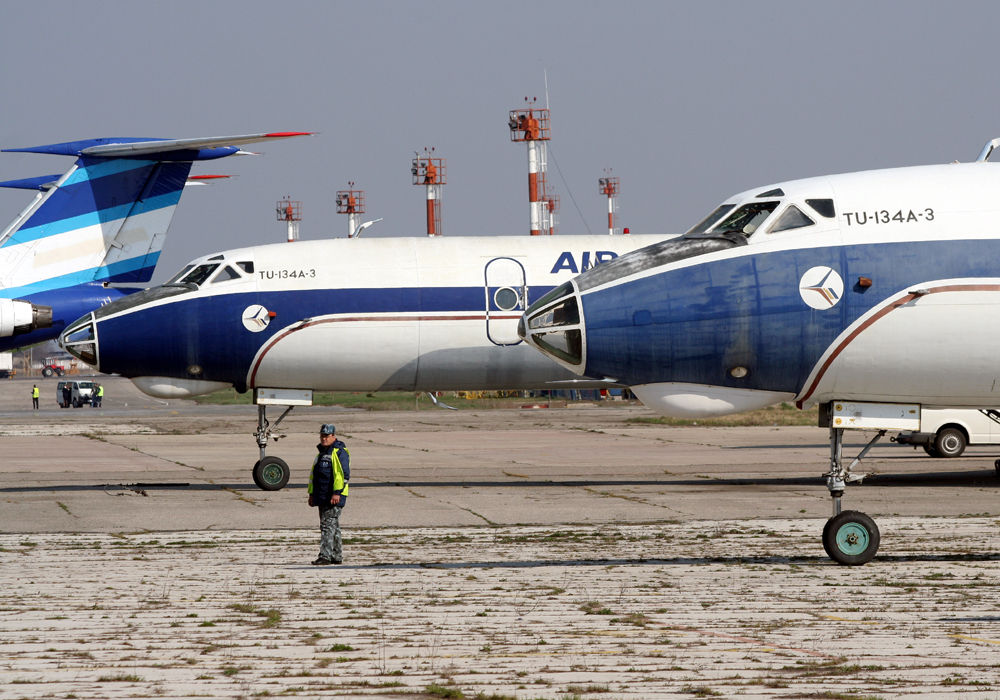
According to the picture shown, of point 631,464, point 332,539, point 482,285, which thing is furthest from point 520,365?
point 332,539

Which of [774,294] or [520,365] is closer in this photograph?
[774,294]

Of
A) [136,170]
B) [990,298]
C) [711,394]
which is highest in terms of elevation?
[136,170]

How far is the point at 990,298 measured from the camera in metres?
13.3

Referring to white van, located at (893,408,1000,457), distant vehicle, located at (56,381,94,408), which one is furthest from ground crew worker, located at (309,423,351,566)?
distant vehicle, located at (56,381,94,408)

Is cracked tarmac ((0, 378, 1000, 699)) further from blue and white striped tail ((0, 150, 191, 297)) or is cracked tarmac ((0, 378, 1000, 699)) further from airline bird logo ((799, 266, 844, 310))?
blue and white striped tail ((0, 150, 191, 297))

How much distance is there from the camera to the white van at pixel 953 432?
30047 mm

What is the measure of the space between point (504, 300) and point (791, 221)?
458 inches

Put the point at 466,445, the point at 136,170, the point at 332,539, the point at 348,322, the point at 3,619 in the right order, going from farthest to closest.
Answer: the point at 466,445, the point at 136,170, the point at 348,322, the point at 332,539, the point at 3,619

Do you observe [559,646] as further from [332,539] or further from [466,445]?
[466,445]

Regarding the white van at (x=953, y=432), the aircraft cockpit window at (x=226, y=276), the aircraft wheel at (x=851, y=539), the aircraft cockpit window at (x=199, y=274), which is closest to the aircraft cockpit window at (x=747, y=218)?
the aircraft wheel at (x=851, y=539)

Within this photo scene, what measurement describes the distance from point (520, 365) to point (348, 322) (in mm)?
3573

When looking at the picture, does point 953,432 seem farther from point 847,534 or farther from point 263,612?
point 263,612

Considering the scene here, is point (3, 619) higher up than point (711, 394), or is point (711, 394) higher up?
point (711, 394)

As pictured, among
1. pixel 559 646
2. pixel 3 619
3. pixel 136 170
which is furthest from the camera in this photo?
pixel 136 170
